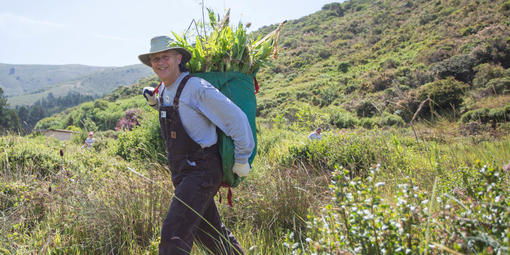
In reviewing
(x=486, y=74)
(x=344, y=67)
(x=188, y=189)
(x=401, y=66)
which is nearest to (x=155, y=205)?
(x=188, y=189)

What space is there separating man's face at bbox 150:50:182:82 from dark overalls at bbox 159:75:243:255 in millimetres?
150

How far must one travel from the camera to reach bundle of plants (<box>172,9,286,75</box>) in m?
2.71

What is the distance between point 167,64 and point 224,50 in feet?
1.61

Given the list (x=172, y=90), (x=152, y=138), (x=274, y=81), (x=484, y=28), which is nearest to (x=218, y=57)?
(x=172, y=90)

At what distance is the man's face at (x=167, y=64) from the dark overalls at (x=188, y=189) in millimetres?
150

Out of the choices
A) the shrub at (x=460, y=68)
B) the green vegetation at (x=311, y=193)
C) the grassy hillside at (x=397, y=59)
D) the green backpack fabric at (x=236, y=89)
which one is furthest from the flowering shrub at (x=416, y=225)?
the shrub at (x=460, y=68)

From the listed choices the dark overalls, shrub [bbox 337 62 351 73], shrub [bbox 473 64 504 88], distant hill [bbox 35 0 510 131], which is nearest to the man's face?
the dark overalls

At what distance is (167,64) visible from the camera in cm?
256

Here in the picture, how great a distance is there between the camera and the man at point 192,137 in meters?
2.29

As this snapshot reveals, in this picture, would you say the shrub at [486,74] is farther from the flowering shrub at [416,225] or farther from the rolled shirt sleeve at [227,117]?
the flowering shrub at [416,225]

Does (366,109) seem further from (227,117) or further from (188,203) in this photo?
(188,203)

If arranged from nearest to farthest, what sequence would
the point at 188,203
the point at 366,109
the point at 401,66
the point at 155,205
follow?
the point at 188,203, the point at 155,205, the point at 366,109, the point at 401,66

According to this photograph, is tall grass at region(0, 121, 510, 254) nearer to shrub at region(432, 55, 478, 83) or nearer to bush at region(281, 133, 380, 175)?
bush at region(281, 133, 380, 175)

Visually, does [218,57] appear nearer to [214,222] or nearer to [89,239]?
[214,222]
